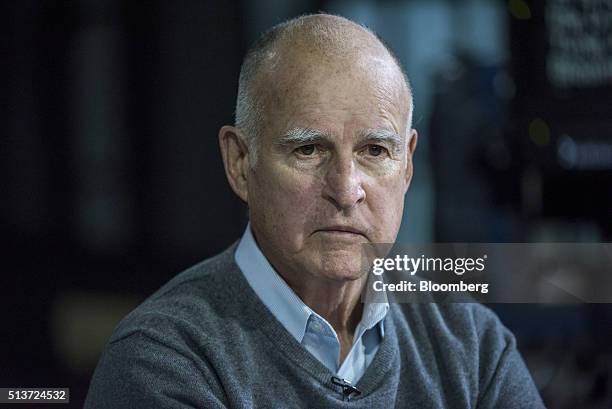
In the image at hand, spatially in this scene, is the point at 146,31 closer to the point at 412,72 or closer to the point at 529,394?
the point at 412,72

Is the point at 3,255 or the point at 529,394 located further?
the point at 3,255

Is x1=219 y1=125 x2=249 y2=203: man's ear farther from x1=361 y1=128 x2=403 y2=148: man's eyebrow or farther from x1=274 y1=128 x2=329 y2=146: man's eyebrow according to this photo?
x1=361 y1=128 x2=403 y2=148: man's eyebrow

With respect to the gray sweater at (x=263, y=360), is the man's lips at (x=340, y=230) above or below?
above

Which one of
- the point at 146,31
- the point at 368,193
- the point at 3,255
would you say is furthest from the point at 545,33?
the point at 3,255

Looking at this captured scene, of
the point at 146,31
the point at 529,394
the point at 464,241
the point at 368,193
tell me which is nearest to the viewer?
the point at 368,193

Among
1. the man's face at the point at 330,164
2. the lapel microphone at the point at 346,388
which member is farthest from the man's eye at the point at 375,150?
the lapel microphone at the point at 346,388

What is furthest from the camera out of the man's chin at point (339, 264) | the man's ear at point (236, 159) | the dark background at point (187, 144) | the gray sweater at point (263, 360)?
the dark background at point (187, 144)

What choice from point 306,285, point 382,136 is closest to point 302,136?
point 382,136

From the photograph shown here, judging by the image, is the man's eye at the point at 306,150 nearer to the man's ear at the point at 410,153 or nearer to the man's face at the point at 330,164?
the man's face at the point at 330,164

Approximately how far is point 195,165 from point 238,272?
1.52 ft

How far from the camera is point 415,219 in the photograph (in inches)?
65.7

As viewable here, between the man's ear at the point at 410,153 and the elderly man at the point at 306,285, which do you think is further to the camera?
the man's ear at the point at 410,153

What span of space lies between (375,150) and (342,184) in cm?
9

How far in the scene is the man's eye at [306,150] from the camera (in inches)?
50.7
